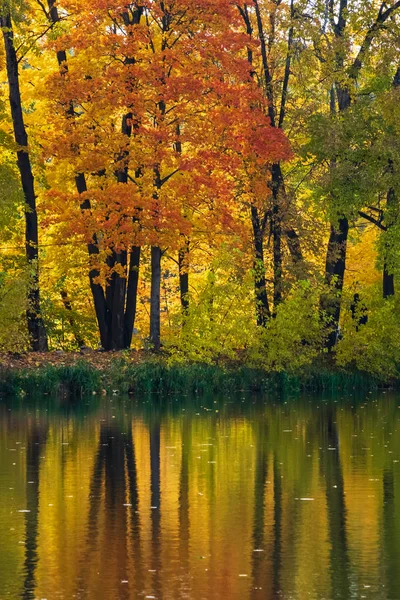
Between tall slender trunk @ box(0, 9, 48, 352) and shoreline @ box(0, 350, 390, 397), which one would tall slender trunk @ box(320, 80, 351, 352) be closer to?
shoreline @ box(0, 350, 390, 397)

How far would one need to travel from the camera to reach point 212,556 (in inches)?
467

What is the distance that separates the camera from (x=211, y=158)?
36500mm

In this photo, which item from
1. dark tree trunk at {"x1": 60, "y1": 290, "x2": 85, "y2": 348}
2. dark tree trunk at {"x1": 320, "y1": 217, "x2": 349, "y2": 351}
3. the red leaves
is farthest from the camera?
dark tree trunk at {"x1": 60, "y1": 290, "x2": 85, "y2": 348}

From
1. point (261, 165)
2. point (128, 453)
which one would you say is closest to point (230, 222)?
point (261, 165)

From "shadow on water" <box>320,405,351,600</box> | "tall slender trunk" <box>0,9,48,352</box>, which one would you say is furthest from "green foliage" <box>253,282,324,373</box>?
"shadow on water" <box>320,405,351,600</box>

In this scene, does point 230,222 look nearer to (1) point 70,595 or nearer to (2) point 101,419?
(2) point 101,419

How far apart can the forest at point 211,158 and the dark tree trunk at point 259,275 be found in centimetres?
8

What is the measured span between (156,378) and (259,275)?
5.51m

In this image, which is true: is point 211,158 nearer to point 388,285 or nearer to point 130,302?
point 130,302

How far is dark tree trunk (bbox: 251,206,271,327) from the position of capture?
37.4 m

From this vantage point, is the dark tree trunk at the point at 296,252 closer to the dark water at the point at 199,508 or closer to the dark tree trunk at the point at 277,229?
the dark tree trunk at the point at 277,229

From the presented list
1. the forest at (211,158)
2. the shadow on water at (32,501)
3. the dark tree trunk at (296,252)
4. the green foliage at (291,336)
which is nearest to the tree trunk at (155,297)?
the forest at (211,158)

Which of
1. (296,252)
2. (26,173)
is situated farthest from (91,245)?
(296,252)

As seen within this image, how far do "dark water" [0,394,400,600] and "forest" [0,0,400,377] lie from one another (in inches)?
404
